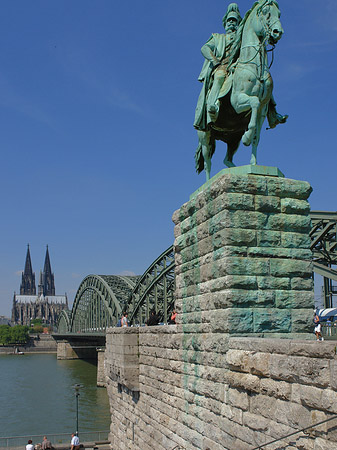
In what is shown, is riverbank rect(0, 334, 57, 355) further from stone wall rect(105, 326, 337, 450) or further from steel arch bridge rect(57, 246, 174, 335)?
stone wall rect(105, 326, 337, 450)

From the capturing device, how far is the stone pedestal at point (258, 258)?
22.5 ft

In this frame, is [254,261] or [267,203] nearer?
[254,261]

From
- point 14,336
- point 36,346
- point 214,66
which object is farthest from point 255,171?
point 14,336

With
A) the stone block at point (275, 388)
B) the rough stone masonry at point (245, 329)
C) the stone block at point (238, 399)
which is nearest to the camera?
the rough stone masonry at point (245, 329)

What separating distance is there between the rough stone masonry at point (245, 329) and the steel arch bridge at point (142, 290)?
50.8 ft

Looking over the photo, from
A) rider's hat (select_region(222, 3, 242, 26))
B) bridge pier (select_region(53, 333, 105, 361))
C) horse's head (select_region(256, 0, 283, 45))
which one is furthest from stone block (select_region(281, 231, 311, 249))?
bridge pier (select_region(53, 333, 105, 361))

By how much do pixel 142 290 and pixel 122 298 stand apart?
13423mm

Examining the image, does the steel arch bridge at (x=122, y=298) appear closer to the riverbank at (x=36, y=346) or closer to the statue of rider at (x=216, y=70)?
the riverbank at (x=36, y=346)

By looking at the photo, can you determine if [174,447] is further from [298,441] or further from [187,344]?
[298,441]

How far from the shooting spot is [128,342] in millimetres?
12203

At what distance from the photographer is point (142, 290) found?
4978 cm

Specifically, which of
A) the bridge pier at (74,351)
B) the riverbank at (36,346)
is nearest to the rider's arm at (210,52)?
the bridge pier at (74,351)

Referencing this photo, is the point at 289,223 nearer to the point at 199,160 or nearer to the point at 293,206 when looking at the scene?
the point at 293,206

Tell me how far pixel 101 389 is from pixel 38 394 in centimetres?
561
